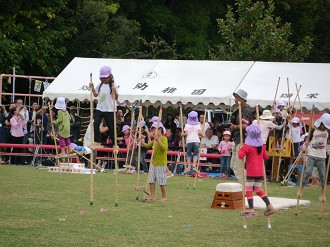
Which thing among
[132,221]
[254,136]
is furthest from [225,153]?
[132,221]

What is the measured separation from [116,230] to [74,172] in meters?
14.1

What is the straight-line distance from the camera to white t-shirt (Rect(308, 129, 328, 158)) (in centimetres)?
1997

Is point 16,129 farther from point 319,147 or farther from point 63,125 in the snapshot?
point 319,147

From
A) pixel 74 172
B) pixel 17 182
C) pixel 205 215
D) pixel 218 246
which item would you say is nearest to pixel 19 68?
pixel 74 172

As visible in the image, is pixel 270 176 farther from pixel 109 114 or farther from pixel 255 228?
pixel 255 228

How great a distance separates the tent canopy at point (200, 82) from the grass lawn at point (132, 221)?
26.3 ft

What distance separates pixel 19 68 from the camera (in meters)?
41.5

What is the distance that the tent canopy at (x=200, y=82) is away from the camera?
95.7 feet

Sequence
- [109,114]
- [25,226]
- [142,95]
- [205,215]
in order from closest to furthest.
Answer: [25,226] → [205,215] → [109,114] → [142,95]

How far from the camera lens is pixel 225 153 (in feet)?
97.3

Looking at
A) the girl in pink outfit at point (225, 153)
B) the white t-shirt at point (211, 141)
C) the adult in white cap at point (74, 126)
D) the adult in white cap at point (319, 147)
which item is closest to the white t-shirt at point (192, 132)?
the girl in pink outfit at point (225, 153)

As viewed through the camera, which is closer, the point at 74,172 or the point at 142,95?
the point at 74,172

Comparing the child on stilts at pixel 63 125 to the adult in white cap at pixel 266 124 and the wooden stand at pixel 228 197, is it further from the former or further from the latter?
the wooden stand at pixel 228 197

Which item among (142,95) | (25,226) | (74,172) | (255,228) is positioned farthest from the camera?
(142,95)
